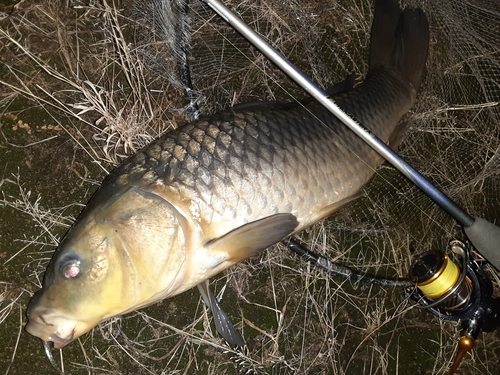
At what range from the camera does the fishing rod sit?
1793 mm

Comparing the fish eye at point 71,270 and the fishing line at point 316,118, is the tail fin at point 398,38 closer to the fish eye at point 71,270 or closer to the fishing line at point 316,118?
the fishing line at point 316,118

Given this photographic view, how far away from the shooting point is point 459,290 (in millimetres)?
2242

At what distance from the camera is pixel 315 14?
2650mm

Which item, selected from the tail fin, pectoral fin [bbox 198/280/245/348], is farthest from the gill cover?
the tail fin

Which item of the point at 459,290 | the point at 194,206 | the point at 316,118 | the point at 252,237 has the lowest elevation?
the point at 459,290

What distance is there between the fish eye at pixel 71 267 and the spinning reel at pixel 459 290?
1.54 m

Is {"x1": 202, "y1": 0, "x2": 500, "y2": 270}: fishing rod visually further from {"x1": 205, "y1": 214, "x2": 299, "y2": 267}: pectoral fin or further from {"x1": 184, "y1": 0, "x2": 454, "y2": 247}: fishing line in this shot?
{"x1": 205, "y1": 214, "x2": 299, "y2": 267}: pectoral fin

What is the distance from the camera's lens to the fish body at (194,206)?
1.61m

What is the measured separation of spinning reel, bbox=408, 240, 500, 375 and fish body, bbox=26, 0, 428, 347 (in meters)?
0.55

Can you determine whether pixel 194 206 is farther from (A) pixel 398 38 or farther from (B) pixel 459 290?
(A) pixel 398 38

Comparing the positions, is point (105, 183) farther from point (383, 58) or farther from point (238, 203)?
point (383, 58)

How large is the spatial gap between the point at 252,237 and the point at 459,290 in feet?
3.77

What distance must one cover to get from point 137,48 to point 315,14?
3.52ft

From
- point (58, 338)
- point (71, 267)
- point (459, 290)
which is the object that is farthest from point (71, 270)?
point (459, 290)
